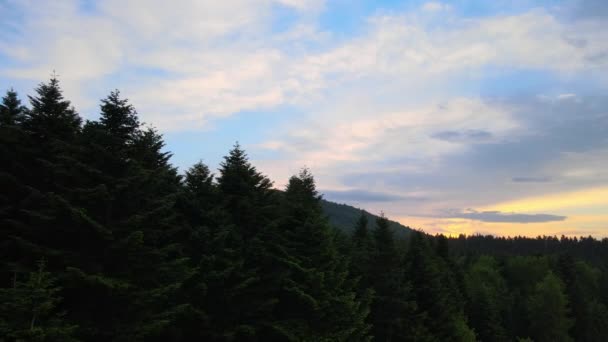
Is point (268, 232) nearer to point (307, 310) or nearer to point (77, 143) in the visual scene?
point (307, 310)

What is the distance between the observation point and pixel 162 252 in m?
19.3

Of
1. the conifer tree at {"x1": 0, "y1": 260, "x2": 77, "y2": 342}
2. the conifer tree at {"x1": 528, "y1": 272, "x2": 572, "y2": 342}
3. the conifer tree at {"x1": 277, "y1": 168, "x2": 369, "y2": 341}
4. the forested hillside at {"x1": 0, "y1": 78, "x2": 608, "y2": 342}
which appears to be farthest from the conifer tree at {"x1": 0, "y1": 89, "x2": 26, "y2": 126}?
the conifer tree at {"x1": 528, "y1": 272, "x2": 572, "y2": 342}

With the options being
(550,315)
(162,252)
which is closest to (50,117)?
(162,252)

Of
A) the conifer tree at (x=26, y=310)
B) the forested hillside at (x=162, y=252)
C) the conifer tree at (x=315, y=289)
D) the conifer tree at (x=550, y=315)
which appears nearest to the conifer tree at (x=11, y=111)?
the forested hillside at (x=162, y=252)

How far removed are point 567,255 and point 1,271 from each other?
10791cm

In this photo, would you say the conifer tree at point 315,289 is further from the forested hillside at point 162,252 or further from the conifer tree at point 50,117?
the conifer tree at point 50,117

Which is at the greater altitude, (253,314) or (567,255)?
(567,255)

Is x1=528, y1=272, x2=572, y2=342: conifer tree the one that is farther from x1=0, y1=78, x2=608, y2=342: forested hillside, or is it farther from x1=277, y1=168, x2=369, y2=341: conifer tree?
x1=277, y1=168, x2=369, y2=341: conifer tree

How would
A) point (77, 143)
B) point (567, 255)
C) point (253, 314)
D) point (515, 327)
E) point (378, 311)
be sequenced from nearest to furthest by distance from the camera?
1. point (77, 143)
2. point (253, 314)
3. point (378, 311)
4. point (515, 327)
5. point (567, 255)

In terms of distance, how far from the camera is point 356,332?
28594 mm

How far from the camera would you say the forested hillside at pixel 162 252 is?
17656 millimetres

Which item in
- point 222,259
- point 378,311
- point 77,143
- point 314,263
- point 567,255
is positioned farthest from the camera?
point 567,255

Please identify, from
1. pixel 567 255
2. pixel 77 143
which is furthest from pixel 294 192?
pixel 567 255

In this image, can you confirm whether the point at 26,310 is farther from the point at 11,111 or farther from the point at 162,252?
the point at 11,111
